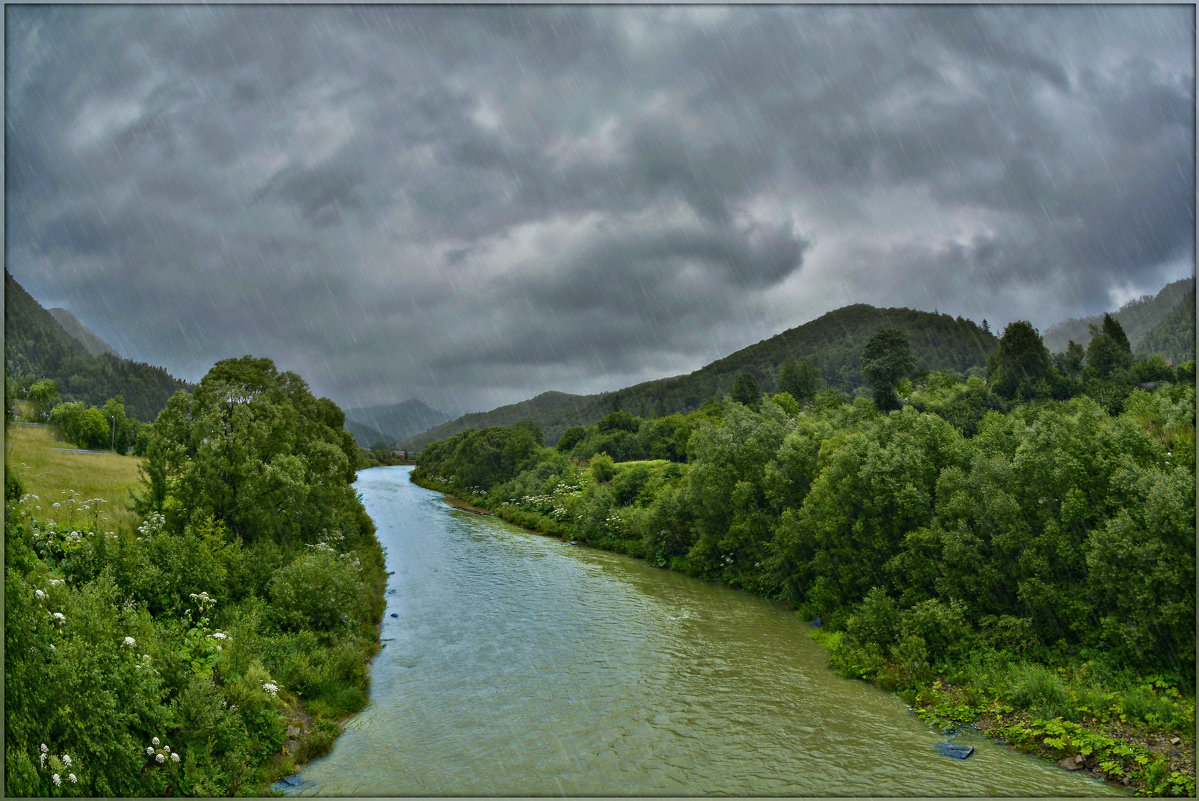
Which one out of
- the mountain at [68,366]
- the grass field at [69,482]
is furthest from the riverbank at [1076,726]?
the grass field at [69,482]

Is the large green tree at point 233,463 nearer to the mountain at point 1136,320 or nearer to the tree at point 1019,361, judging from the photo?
the mountain at point 1136,320

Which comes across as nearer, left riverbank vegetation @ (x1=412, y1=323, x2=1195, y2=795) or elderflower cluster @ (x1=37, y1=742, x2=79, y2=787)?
elderflower cluster @ (x1=37, y1=742, x2=79, y2=787)

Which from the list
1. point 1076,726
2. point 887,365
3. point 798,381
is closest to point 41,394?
point 1076,726

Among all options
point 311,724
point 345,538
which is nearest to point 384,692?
point 311,724

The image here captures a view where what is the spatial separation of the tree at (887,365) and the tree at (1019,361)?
12.2 metres

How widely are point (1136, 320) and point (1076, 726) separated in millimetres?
48794

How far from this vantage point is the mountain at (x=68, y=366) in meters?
9.64

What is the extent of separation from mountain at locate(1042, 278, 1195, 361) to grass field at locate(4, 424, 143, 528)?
27402 mm

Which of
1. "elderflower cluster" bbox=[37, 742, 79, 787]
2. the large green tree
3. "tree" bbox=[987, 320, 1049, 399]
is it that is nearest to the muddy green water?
"elderflower cluster" bbox=[37, 742, 79, 787]

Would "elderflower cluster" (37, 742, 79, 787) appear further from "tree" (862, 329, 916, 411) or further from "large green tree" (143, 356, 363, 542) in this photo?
"tree" (862, 329, 916, 411)

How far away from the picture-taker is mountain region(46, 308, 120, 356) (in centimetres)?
1366

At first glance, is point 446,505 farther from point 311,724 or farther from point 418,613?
point 311,724

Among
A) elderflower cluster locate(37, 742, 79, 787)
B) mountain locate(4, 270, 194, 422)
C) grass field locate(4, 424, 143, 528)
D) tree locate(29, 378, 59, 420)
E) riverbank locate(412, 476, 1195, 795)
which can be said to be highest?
mountain locate(4, 270, 194, 422)

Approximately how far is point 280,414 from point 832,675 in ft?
81.7
